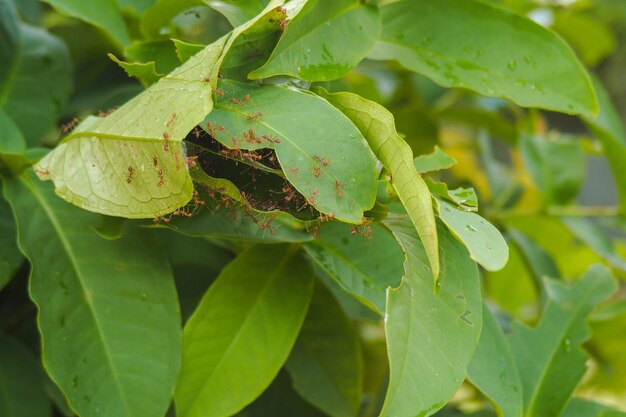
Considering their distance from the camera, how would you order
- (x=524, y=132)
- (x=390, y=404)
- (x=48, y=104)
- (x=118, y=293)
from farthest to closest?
(x=524, y=132)
(x=48, y=104)
(x=118, y=293)
(x=390, y=404)

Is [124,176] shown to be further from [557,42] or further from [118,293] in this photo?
[557,42]

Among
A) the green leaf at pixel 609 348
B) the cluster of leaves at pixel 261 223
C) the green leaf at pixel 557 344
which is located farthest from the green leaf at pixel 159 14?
the green leaf at pixel 609 348

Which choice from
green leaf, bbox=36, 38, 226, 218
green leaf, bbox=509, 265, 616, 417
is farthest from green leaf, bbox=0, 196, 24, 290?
green leaf, bbox=509, 265, 616, 417

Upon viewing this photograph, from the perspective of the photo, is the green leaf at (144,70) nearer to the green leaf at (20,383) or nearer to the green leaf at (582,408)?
the green leaf at (20,383)

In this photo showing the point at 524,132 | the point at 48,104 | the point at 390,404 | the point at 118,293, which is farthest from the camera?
the point at 524,132

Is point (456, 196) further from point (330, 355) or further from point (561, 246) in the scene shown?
point (561, 246)

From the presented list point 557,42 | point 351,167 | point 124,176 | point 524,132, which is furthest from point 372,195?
point 524,132

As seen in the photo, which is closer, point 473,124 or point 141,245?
point 141,245

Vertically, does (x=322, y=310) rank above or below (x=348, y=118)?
below
